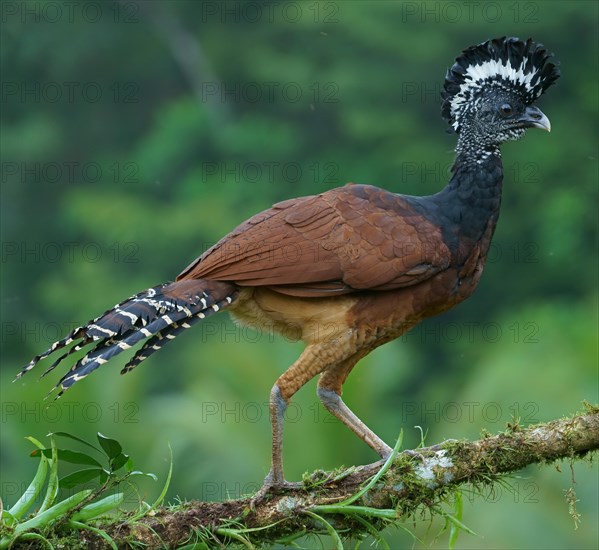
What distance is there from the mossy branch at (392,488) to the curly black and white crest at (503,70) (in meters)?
2.03

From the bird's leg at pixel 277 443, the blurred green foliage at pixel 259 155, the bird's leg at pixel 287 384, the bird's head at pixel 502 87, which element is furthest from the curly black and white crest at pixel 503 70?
the blurred green foliage at pixel 259 155

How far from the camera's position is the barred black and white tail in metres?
5.43

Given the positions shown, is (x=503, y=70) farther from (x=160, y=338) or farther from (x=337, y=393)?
(x=160, y=338)

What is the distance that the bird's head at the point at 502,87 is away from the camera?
637 cm

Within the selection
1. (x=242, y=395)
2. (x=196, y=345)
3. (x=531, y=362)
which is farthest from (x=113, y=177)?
(x=242, y=395)

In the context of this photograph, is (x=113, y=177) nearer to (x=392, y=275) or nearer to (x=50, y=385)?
(x=50, y=385)

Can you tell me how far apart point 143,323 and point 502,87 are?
243 centimetres

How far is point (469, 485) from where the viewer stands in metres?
5.42

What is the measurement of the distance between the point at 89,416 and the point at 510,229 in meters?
15.0

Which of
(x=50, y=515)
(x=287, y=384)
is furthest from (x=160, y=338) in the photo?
(x=50, y=515)

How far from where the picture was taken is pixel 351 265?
5914 millimetres

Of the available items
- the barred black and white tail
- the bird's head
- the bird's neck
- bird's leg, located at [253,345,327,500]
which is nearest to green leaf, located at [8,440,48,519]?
the barred black and white tail

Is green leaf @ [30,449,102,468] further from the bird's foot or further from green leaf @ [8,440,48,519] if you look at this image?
the bird's foot

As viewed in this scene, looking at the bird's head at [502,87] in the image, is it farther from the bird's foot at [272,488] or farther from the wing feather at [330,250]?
the bird's foot at [272,488]
